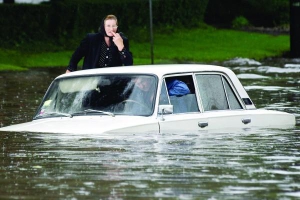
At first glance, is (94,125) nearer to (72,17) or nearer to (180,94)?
(180,94)

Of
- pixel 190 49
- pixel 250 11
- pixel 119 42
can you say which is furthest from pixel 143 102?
pixel 250 11

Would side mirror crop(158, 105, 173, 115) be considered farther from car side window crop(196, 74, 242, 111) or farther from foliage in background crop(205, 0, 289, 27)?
foliage in background crop(205, 0, 289, 27)

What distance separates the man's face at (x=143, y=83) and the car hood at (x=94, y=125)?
0.44 meters

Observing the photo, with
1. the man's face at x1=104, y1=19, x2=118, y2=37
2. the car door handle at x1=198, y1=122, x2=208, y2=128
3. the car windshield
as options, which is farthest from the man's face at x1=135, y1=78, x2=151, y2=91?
the man's face at x1=104, y1=19, x2=118, y2=37

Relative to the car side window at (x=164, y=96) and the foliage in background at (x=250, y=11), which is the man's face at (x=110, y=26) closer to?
the car side window at (x=164, y=96)

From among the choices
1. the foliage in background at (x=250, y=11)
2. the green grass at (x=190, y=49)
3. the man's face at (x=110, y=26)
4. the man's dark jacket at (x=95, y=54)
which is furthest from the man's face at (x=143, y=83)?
the foliage in background at (x=250, y=11)

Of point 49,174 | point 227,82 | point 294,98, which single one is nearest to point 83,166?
point 49,174

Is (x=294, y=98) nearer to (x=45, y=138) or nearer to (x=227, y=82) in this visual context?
(x=227, y=82)

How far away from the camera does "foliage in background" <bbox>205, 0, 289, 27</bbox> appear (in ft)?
182

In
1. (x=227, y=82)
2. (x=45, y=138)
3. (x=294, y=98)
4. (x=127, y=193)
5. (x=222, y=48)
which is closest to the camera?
(x=127, y=193)

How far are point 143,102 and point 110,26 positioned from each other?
105 inches

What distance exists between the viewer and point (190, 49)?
4456cm

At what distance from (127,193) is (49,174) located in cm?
133

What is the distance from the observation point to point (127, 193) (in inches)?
353
